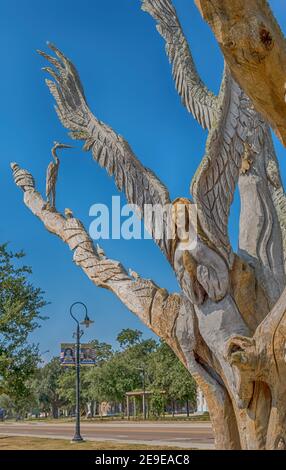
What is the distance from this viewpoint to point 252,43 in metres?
2.99

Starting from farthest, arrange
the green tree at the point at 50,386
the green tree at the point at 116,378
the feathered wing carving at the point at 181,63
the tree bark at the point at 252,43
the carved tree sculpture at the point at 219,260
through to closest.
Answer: the green tree at the point at 50,386 → the green tree at the point at 116,378 → the feathered wing carving at the point at 181,63 → the carved tree sculpture at the point at 219,260 → the tree bark at the point at 252,43

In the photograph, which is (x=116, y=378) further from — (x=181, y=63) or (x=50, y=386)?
(x=181, y=63)

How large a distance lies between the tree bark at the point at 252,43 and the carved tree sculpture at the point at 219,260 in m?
3.12

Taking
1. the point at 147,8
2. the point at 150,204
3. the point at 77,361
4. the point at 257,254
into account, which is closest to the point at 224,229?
the point at 257,254

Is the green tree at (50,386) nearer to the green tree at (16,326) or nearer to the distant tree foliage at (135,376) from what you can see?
the distant tree foliage at (135,376)

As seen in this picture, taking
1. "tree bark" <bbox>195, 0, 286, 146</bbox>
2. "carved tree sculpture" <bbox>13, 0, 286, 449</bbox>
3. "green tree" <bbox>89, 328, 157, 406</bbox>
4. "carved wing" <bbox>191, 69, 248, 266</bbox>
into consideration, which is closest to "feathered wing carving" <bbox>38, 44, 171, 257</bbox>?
"carved tree sculpture" <bbox>13, 0, 286, 449</bbox>

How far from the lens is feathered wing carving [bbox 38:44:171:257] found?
25.7ft

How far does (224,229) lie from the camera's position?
23.4 feet

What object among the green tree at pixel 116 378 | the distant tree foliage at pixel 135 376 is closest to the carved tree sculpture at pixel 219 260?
the distant tree foliage at pixel 135 376

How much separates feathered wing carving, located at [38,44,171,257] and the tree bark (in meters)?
4.03

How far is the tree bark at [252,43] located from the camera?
9.65 feet

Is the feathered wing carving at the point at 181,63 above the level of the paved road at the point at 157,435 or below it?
above

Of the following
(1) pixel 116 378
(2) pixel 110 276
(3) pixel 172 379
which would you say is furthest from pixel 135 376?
(2) pixel 110 276

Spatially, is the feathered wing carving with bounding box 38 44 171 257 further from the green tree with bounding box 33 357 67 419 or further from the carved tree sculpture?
the green tree with bounding box 33 357 67 419
